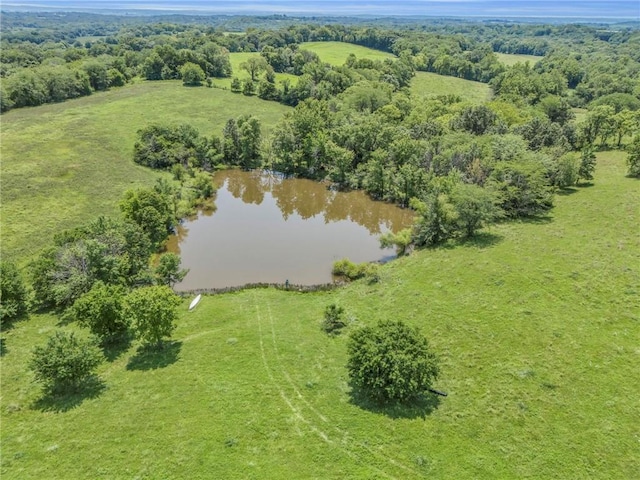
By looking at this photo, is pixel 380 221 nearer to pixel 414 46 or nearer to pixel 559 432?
pixel 559 432

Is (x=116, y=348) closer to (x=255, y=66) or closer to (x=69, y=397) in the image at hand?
(x=69, y=397)

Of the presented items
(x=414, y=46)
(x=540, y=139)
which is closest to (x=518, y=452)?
(x=540, y=139)

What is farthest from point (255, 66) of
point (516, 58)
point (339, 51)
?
point (516, 58)

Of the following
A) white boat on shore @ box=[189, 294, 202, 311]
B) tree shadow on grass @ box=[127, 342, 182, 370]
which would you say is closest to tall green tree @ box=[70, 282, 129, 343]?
tree shadow on grass @ box=[127, 342, 182, 370]

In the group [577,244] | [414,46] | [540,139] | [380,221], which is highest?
[414,46]

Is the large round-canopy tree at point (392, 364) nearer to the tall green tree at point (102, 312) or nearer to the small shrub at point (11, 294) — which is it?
the tall green tree at point (102, 312)

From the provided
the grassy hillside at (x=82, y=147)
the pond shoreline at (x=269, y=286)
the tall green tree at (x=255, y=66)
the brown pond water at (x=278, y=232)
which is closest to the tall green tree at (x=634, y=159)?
the brown pond water at (x=278, y=232)

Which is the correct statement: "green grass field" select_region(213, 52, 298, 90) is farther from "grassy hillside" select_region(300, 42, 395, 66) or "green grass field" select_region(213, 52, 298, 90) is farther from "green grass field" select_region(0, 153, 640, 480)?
"green grass field" select_region(0, 153, 640, 480)
